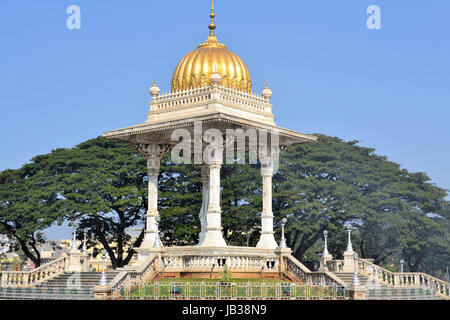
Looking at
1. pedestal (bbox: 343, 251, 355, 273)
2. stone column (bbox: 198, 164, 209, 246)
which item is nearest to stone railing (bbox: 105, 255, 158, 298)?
stone column (bbox: 198, 164, 209, 246)

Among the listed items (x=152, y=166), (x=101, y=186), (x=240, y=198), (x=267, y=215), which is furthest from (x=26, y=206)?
(x=267, y=215)

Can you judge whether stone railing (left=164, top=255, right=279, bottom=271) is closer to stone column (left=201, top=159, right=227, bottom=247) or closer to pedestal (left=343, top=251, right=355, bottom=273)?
stone column (left=201, top=159, right=227, bottom=247)

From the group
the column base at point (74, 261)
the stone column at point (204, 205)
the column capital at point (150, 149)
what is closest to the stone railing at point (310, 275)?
the stone column at point (204, 205)

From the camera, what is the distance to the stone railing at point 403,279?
3725 centimetres

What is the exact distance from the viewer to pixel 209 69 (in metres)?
37.0

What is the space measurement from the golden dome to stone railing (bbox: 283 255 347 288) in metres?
8.97

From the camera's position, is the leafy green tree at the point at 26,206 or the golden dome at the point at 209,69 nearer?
the golden dome at the point at 209,69

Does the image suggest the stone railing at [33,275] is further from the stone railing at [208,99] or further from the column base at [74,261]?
the stone railing at [208,99]

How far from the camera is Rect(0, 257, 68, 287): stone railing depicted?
123 feet

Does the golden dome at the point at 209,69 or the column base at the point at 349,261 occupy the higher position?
the golden dome at the point at 209,69

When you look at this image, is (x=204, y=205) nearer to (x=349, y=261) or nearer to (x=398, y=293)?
(x=349, y=261)

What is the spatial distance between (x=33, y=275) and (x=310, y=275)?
14505 mm

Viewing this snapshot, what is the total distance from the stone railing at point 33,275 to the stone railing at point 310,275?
11974 millimetres
